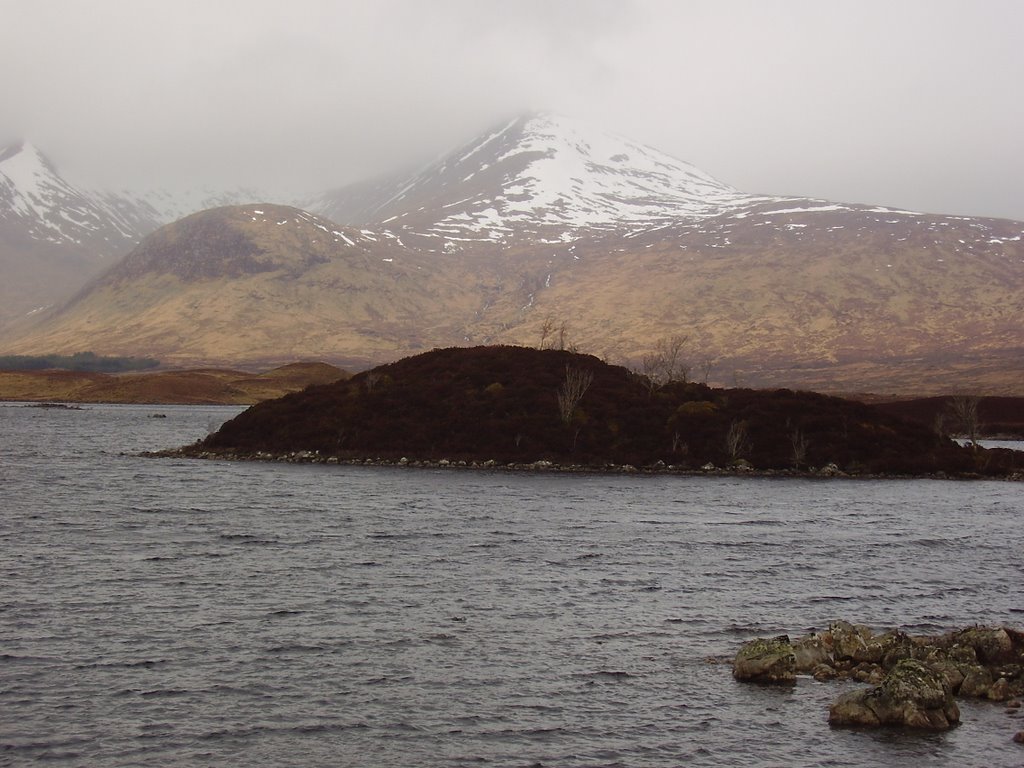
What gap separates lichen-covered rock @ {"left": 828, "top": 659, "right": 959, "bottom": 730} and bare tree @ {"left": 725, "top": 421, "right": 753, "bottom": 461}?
76.2m

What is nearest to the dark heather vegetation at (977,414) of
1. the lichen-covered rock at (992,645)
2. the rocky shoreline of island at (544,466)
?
the rocky shoreline of island at (544,466)

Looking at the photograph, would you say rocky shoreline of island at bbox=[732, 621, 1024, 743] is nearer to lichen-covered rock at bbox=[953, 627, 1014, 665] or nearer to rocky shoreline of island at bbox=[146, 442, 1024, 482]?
lichen-covered rock at bbox=[953, 627, 1014, 665]

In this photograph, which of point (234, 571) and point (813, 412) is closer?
point (234, 571)

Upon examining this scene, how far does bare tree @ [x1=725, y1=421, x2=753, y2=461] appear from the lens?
101062 mm

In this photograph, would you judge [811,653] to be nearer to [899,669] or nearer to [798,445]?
[899,669]

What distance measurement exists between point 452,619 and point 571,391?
71.1m

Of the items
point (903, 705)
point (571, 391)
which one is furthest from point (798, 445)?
point (903, 705)

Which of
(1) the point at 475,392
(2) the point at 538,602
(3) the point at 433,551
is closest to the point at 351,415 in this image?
(1) the point at 475,392

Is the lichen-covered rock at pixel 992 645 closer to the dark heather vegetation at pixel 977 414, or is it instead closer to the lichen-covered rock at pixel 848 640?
the lichen-covered rock at pixel 848 640

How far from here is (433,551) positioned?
48.1 meters

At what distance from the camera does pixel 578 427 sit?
335ft

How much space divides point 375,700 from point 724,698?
9441 mm

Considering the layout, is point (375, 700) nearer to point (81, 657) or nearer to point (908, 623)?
point (81, 657)

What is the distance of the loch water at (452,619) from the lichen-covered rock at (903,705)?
0.50 m
